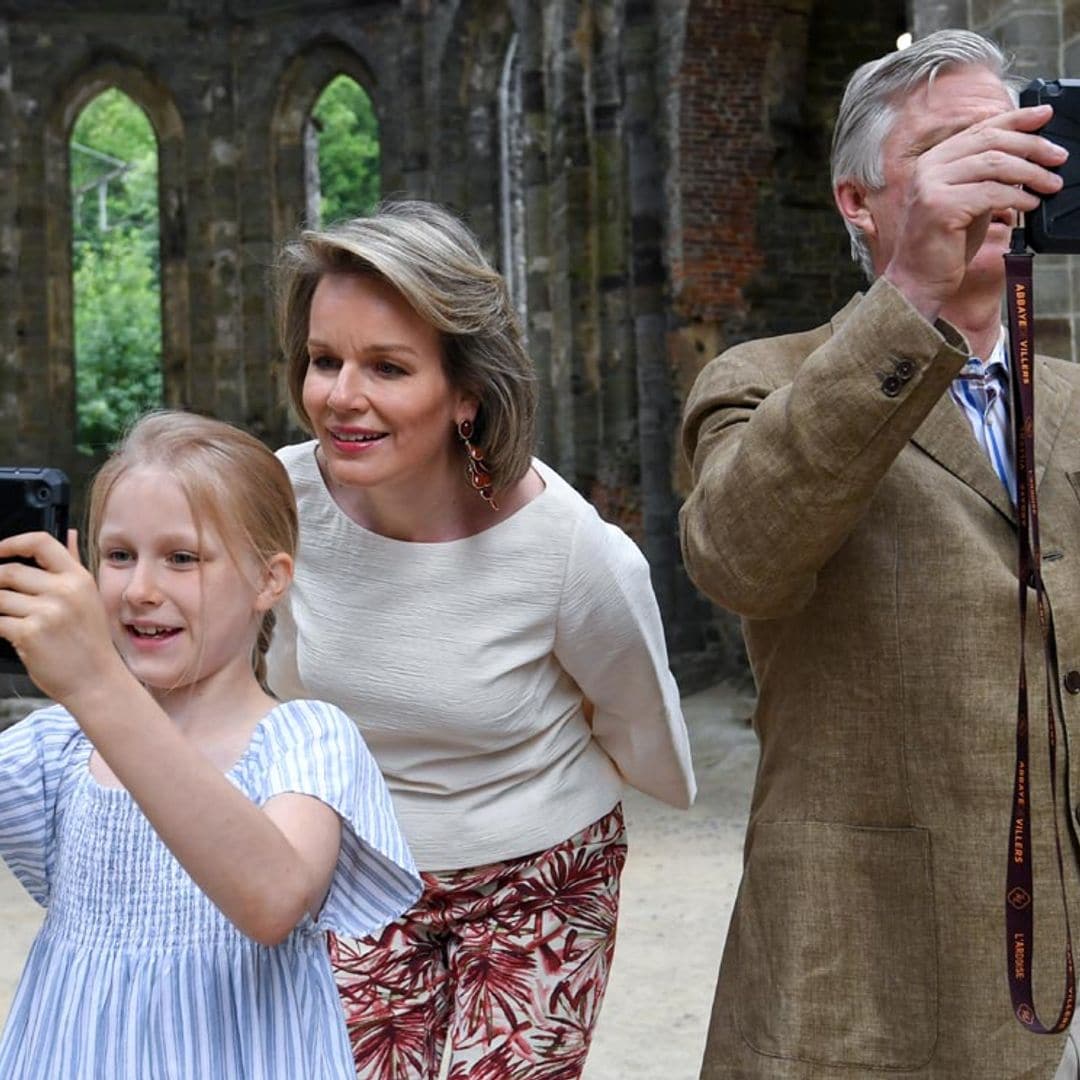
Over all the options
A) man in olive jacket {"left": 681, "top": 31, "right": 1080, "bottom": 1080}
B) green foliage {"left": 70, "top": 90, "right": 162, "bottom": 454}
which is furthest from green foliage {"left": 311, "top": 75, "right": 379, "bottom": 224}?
man in olive jacket {"left": 681, "top": 31, "right": 1080, "bottom": 1080}

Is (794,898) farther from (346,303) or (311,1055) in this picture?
(346,303)

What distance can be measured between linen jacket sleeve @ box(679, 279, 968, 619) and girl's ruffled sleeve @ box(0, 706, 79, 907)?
762mm

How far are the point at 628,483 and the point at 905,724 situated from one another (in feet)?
44.5

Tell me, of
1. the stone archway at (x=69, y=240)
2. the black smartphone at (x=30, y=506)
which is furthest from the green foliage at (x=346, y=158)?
the black smartphone at (x=30, y=506)

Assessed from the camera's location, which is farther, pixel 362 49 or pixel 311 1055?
pixel 362 49

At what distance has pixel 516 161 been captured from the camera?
68.1 feet

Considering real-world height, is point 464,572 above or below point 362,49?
below

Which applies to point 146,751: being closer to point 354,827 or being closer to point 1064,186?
point 354,827

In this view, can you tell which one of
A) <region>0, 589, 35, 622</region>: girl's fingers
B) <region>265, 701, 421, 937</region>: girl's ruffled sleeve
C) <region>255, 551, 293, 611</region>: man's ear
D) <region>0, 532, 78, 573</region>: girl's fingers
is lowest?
<region>265, 701, 421, 937</region>: girl's ruffled sleeve

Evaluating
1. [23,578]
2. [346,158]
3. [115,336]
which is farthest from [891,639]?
[346,158]

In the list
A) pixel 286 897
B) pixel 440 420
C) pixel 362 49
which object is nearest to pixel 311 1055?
pixel 286 897

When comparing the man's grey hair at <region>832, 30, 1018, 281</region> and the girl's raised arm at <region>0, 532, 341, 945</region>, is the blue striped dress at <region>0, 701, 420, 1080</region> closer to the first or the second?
the girl's raised arm at <region>0, 532, 341, 945</region>

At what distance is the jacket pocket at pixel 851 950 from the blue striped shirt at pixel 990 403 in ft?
1.56

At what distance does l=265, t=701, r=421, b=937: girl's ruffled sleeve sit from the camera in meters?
1.85
